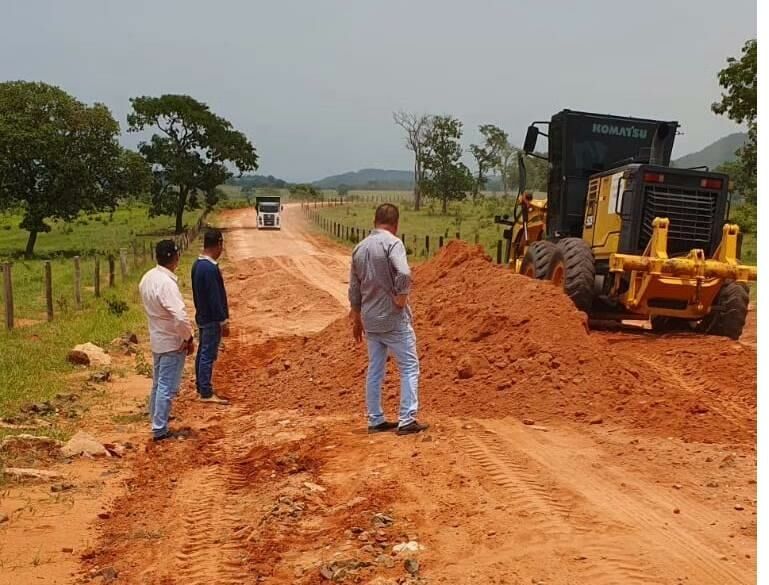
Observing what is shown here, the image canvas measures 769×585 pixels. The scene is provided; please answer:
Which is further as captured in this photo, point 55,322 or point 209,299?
point 55,322

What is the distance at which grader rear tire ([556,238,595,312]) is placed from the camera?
34.1 feet

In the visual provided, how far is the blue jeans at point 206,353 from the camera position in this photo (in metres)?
8.45

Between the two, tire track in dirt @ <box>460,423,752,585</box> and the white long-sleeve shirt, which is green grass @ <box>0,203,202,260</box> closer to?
the white long-sleeve shirt

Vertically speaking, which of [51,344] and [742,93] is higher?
[742,93]

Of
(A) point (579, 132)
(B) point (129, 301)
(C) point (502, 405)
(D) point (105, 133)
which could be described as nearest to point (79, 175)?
(D) point (105, 133)

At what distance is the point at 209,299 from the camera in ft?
27.1

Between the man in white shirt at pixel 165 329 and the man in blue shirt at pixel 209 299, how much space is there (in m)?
1.06

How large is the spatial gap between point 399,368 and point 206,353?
293 centimetres

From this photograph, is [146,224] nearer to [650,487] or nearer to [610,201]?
[610,201]

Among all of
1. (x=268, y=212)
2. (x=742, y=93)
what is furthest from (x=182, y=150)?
(x=742, y=93)

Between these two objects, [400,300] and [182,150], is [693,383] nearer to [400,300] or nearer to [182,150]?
[400,300]

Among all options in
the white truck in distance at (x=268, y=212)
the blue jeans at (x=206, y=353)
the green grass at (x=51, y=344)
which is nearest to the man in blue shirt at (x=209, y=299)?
the blue jeans at (x=206, y=353)

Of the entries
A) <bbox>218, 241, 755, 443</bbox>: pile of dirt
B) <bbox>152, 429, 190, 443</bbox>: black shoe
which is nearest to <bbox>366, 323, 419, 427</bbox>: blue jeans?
<bbox>218, 241, 755, 443</bbox>: pile of dirt

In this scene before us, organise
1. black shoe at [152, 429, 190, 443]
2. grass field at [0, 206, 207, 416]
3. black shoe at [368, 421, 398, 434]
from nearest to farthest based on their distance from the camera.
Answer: black shoe at [368, 421, 398, 434] < black shoe at [152, 429, 190, 443] < grass field at [0, 206, 207, 416]
